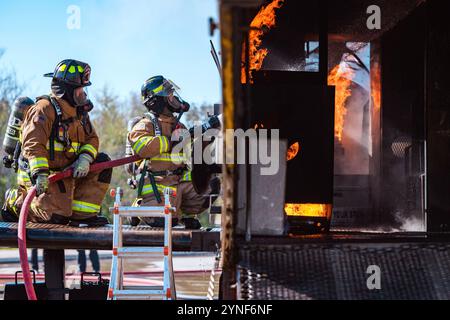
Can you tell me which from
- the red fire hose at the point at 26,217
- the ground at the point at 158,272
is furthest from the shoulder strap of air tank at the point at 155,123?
the ground at the point at 158,272

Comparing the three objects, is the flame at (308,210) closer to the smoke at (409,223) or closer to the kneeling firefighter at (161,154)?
the smoke at (409,223)

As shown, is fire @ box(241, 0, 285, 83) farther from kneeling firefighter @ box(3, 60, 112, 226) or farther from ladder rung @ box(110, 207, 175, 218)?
kneeling firefighter @ box(3, 60, 112, 226)

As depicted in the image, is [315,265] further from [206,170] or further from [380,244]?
[206,170]

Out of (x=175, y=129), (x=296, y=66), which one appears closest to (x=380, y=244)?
(x=296, y=66)

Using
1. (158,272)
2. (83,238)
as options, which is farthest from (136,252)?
(158,272)

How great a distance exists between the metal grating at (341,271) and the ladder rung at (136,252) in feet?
3.61

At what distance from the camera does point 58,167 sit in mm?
7539

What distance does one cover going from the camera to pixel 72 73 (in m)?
7.61

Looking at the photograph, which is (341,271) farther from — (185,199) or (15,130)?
(15,130)

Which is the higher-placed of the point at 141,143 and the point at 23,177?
the point at 141,143

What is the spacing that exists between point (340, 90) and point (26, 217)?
433cm

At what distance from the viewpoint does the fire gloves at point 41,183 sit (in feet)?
22.8

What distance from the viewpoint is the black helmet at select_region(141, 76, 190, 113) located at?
7.94 meters

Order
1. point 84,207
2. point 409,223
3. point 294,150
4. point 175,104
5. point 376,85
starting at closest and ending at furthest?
point 294,150
point 409,223
point 84,207
point 175,104
point 376,85
